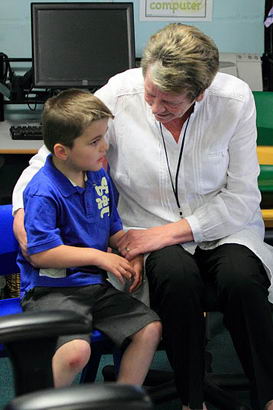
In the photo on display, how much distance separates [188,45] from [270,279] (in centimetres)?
64

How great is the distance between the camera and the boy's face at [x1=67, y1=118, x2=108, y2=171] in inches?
69.4

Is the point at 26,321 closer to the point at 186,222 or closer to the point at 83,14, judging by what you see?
the point at 186,222

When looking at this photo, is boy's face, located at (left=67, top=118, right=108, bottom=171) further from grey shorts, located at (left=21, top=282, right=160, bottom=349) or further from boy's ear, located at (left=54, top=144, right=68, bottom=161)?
grey shorts, located at (left=21, top=282, right=160, bottom=349)

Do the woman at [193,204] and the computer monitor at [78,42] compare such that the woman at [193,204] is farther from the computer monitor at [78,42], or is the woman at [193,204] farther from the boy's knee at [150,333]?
the computer monitor at [78,42]

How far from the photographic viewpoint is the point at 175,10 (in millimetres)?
3424

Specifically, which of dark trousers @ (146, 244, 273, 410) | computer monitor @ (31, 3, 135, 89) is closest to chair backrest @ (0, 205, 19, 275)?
dark trousers @ (146, 244, 273, 410)

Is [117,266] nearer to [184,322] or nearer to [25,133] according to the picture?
[184,322]

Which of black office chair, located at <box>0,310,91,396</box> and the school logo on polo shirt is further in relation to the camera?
the school logo on polo shirt

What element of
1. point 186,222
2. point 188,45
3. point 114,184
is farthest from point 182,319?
point 188,45

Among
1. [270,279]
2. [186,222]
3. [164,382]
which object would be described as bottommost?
[164,382]

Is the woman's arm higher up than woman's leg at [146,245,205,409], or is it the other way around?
the woman's arm

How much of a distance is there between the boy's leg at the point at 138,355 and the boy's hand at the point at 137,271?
15 centimetres

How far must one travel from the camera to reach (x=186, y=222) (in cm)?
196

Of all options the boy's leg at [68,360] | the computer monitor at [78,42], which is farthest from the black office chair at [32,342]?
the computer monitor at [78,42]
